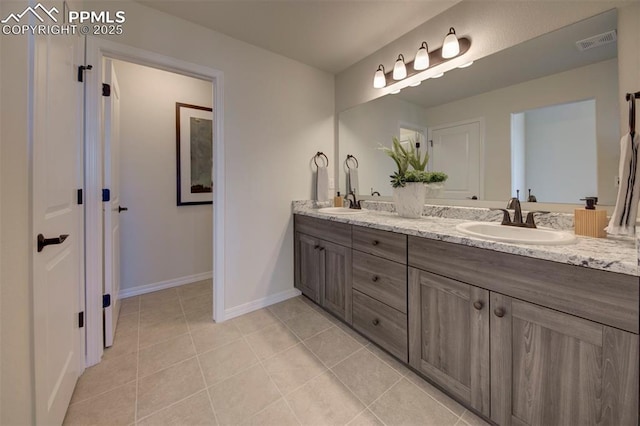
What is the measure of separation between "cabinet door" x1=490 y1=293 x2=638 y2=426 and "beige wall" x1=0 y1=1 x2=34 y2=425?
1680mm

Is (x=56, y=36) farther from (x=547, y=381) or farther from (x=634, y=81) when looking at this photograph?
(x=634, y=81)

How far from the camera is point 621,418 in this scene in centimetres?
79

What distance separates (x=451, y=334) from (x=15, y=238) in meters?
1.72

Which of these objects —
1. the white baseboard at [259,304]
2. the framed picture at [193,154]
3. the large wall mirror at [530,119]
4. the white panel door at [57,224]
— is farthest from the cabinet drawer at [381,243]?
the framed picture at [193,154]

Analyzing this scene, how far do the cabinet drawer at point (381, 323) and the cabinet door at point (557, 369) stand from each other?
47 cm

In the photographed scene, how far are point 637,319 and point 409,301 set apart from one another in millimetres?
817

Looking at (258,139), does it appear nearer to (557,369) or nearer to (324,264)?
(324,264)

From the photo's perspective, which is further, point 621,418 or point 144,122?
point 144,122

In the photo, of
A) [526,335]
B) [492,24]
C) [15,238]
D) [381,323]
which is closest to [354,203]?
[381,323]

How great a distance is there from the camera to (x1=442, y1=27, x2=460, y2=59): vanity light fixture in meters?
1.66

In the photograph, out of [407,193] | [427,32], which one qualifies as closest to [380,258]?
[407,193]

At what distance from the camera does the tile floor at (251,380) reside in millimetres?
1210

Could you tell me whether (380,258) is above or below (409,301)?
above

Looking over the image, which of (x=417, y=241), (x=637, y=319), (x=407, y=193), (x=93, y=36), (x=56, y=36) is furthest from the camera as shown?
(x=407, y=193)
